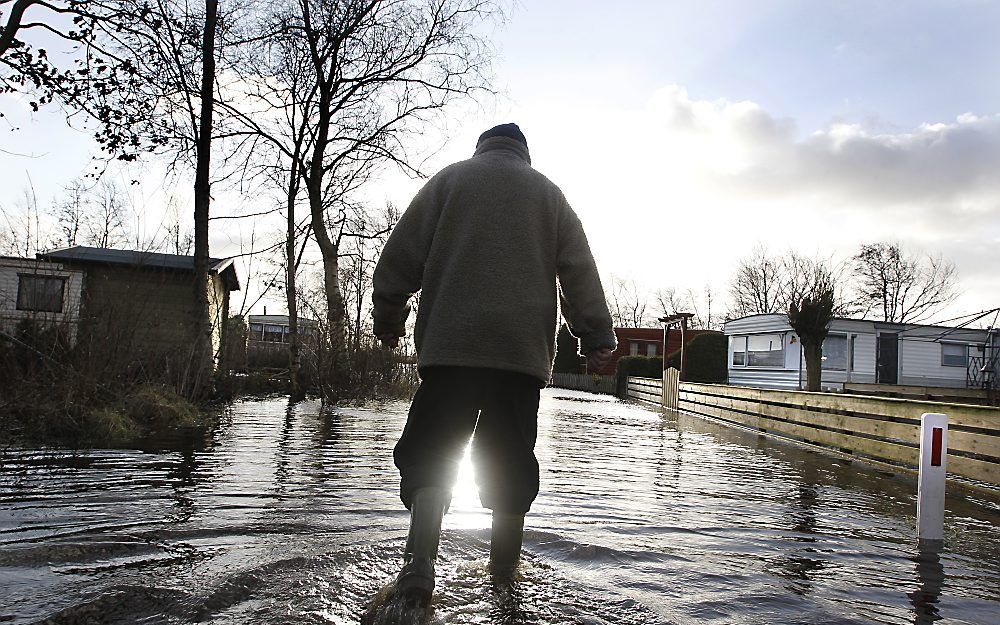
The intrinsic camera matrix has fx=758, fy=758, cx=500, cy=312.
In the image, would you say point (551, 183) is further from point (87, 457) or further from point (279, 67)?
point (279, 67)

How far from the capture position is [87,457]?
20.0ft

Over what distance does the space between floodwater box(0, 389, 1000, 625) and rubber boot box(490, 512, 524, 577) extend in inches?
3.3

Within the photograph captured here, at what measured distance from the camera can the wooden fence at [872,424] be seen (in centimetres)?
697

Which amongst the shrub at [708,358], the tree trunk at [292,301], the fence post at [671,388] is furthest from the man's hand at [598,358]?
the shrub at [708,358]

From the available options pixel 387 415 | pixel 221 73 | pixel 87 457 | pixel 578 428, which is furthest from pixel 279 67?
pixel 87 457

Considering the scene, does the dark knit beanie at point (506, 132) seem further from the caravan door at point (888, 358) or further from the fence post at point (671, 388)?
the caravan door at point (888, 358)

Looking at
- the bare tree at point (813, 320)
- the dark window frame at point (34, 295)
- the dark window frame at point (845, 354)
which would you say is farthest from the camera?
the dark window frame at point (845, 354)

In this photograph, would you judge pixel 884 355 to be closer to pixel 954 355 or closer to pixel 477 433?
pixel 954 355

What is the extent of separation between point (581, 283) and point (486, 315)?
1.73 ft

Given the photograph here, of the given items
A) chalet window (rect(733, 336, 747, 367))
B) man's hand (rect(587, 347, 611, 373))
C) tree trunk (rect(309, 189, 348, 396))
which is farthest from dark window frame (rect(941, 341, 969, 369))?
man's hand (rect(587, 347, 611, 373))

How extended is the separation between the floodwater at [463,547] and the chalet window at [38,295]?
79.2 inches

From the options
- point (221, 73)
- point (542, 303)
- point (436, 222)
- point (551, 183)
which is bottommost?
point (542, 303)

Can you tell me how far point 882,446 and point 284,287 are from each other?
1267cm

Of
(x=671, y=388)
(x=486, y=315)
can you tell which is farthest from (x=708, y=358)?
(x=486, y=315)
